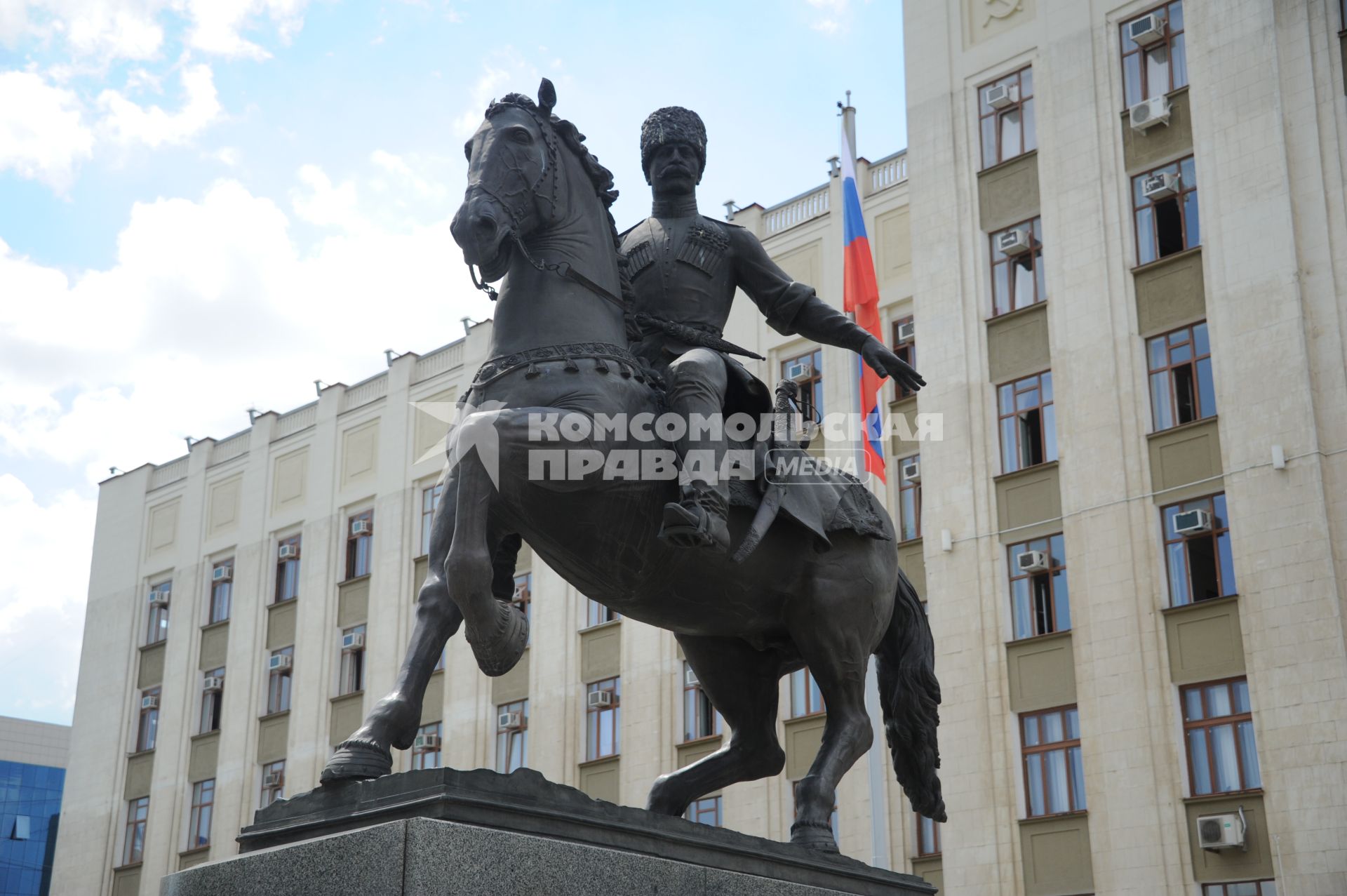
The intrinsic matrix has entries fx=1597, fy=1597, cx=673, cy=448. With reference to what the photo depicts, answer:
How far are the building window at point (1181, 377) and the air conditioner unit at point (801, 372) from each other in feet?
26.1

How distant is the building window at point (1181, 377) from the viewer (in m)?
25.9

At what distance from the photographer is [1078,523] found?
26.6m

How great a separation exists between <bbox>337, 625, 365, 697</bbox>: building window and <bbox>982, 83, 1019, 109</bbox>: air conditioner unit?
793 inches

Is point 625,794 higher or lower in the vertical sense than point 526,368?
higher

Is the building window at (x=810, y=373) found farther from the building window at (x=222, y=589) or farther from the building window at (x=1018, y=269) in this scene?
the building window at (x=222, y=589)

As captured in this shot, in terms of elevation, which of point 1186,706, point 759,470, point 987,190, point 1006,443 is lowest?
point 759,470

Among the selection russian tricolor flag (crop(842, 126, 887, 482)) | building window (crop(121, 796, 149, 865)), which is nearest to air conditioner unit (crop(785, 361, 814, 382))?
russian tricolor flag (crop(842, 126, 887, 482))

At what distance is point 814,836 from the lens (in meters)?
6.71

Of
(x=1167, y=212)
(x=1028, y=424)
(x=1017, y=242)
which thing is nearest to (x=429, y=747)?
(x=1028, y=424)

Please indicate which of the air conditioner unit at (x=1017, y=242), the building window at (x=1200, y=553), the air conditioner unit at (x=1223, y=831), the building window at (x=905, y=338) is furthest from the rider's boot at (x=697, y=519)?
the building window at (x=905, y=338)

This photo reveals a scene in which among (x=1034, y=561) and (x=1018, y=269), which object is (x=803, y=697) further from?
(x=1018, y=269)

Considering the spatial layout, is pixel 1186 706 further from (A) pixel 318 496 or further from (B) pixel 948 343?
(A) pixel 318 496

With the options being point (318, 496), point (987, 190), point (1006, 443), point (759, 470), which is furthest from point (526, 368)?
point (318, 496)

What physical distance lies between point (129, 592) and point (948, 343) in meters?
28.6
